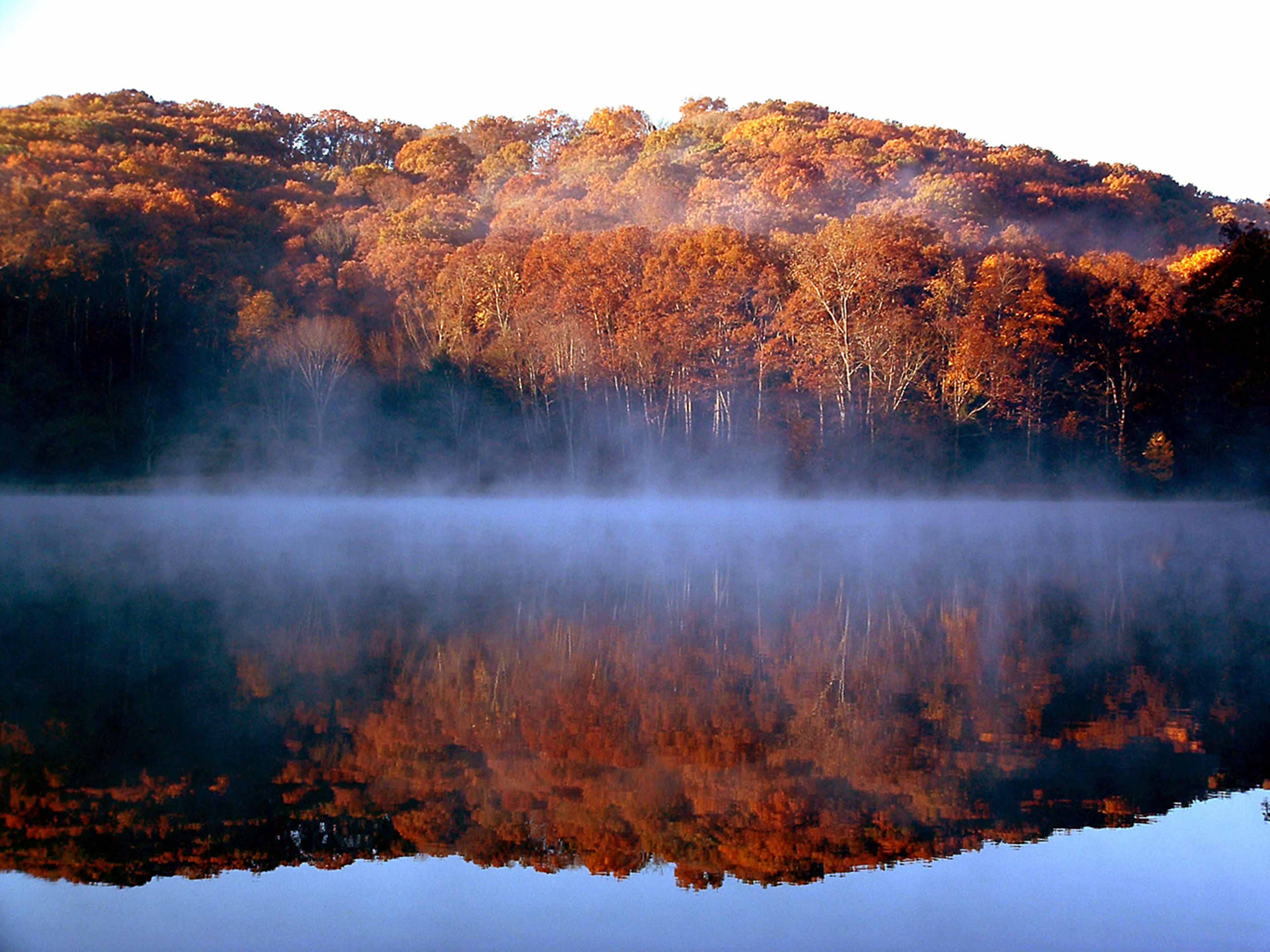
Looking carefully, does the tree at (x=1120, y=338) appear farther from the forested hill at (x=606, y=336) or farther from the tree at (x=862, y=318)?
the tree at (x=862, y=318)

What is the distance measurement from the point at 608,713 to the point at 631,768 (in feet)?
3.50

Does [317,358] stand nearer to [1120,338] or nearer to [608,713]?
[1120,338]

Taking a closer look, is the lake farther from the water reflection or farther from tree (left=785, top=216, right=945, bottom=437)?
tree (left=785, top=216, right=945, bottom=437)

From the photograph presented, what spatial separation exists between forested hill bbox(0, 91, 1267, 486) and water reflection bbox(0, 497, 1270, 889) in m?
23.4

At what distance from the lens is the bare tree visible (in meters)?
42.3

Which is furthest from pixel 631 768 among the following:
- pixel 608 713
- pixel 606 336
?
pixel 606 336

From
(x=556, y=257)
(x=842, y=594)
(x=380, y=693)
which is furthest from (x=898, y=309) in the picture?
(x=380, y=693)

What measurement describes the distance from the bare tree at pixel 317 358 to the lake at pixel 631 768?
30735 millimetres

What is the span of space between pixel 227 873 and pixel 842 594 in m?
8.55

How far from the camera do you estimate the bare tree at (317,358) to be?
1665 inches

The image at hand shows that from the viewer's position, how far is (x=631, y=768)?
5590mm

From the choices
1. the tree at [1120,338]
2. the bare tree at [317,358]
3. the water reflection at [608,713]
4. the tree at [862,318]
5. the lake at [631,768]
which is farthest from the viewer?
the bare tree at [317,358]

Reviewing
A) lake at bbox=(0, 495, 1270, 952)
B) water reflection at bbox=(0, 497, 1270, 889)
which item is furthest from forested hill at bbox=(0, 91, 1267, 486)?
lake at bbox=(0, 495, 1270, 952)

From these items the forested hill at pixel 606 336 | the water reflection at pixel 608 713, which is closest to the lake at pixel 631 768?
the water reflection at pixel 608 713
